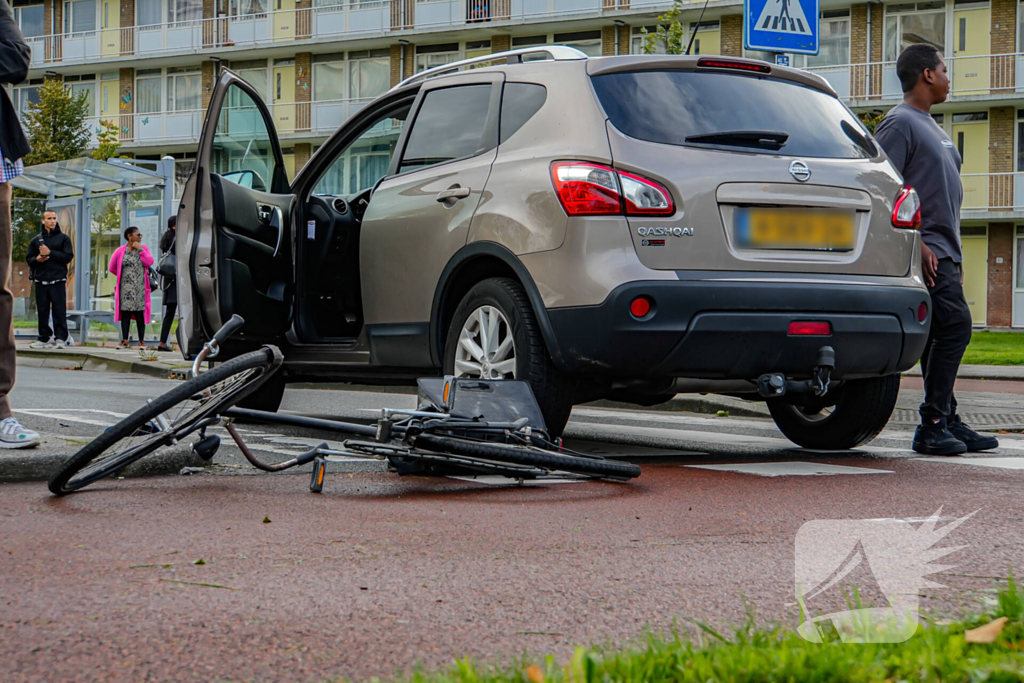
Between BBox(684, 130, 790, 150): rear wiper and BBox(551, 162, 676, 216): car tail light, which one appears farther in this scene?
BBox(684, 130, 790, 150): rear wiper

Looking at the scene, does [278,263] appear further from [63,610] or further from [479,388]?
[63,610]

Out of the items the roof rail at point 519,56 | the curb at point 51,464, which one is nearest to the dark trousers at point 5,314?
the curb at point 51,464

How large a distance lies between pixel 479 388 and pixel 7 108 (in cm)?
220

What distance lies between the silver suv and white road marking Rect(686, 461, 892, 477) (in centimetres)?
31

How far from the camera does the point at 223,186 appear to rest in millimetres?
6750

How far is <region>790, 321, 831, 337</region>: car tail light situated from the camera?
16.5ft

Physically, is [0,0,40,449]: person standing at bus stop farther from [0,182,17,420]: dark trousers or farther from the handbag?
the handbag

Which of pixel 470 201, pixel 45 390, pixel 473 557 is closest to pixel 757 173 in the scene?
pixel 470 201

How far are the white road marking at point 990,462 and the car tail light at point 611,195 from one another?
1879mm

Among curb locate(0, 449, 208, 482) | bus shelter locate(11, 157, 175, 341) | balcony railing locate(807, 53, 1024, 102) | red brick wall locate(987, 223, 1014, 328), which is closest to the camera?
curb locate(0, 449, 208, 482)

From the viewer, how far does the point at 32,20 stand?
1857 inches

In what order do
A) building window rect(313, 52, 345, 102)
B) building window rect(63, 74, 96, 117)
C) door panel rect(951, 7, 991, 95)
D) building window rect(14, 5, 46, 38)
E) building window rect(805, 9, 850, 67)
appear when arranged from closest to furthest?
door panel rect(951, 7, 991, 95) → building window rect(805, 9, 850, 67) → building window rect(313, 52, 345, 102) → building window rect(63, 74, 96, 117) → building window rect(14, 5, 46, 38)

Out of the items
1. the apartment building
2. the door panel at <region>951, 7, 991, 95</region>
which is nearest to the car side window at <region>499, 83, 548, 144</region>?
the apartment building

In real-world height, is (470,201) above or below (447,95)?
below
